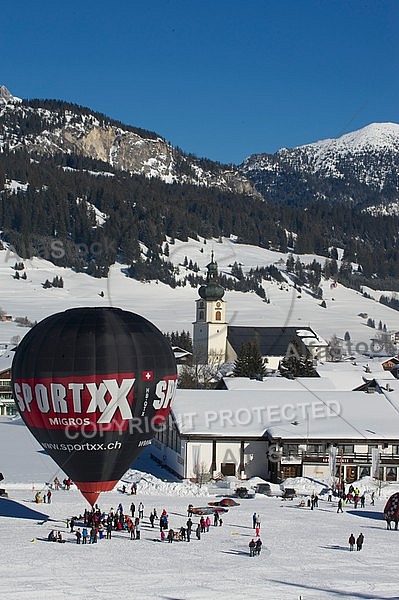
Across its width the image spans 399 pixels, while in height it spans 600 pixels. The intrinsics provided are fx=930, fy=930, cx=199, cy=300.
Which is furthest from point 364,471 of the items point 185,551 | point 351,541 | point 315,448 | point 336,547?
point 185,551

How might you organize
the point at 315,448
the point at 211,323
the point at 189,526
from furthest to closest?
the point at 211,323 < the point at 315,448 < the point at 189,526

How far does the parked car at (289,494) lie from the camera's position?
40.2 metres

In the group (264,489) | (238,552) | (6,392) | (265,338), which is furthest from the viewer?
(265,338)

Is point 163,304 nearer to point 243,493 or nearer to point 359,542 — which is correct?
point 243,493

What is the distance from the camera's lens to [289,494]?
132 ft

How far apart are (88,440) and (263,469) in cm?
1767

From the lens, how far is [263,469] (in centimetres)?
4644

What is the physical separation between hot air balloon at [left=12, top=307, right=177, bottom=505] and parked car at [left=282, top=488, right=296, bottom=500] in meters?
10.3

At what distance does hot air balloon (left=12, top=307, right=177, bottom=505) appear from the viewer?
99.9ft

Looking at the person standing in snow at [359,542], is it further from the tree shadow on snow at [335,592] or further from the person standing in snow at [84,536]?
the person standing in snow at [84,536]

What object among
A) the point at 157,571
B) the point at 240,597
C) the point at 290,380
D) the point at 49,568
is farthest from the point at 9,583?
the point at 290,380

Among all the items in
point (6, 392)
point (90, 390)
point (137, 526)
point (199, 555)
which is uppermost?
point (90, 390)

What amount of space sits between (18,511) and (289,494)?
39.0ft

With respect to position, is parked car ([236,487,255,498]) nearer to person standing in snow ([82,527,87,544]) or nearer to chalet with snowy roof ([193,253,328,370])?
person standing in snow ([82,527,87,544])
